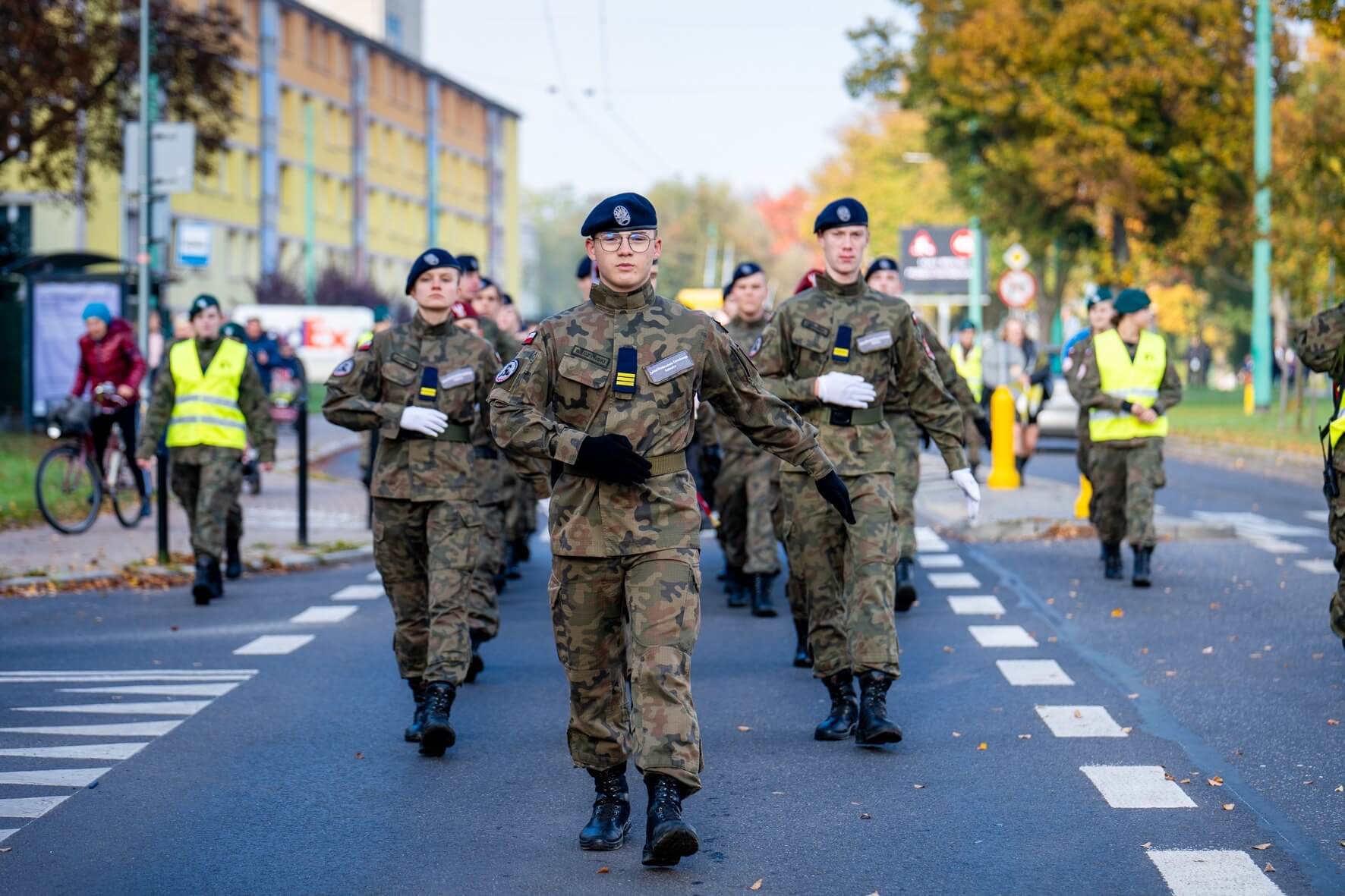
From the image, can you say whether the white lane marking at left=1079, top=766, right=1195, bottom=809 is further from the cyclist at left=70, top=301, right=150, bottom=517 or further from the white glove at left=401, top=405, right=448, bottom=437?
the cyclist at left=70, top=301, right=150, bottom=517

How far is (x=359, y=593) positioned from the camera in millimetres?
12773

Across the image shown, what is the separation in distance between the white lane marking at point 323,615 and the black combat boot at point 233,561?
1981mm

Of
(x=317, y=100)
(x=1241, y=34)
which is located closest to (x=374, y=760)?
(x=1241, y=34)

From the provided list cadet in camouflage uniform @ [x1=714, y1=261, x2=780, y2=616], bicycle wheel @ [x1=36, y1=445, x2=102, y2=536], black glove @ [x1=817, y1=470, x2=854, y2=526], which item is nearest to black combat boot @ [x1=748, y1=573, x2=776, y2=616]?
cadet in camouflage uniform @ [x1=714, y1=261, x2=780, y2=616]

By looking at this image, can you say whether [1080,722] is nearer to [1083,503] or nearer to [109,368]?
[1083,503]

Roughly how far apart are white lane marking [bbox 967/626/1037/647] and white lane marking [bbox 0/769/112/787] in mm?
4614

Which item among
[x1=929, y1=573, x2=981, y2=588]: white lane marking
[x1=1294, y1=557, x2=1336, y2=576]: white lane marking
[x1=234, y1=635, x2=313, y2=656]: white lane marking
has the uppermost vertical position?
[x1=1294, y1=557, x2=1336, y2=576]: white lane marking

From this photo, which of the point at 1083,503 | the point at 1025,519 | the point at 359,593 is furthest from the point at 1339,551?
the point at 1083,503

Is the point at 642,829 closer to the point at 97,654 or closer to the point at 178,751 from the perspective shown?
the point at 178,751

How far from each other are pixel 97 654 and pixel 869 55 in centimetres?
3924

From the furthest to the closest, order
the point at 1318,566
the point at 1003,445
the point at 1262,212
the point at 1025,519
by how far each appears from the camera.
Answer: the point at 1262,212
the point at 1003,445
the point at 1025,519
the point at 1318,566

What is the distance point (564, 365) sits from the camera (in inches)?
227

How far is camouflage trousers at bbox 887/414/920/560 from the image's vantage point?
11164 mm

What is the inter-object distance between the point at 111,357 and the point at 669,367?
12175 millimetres
